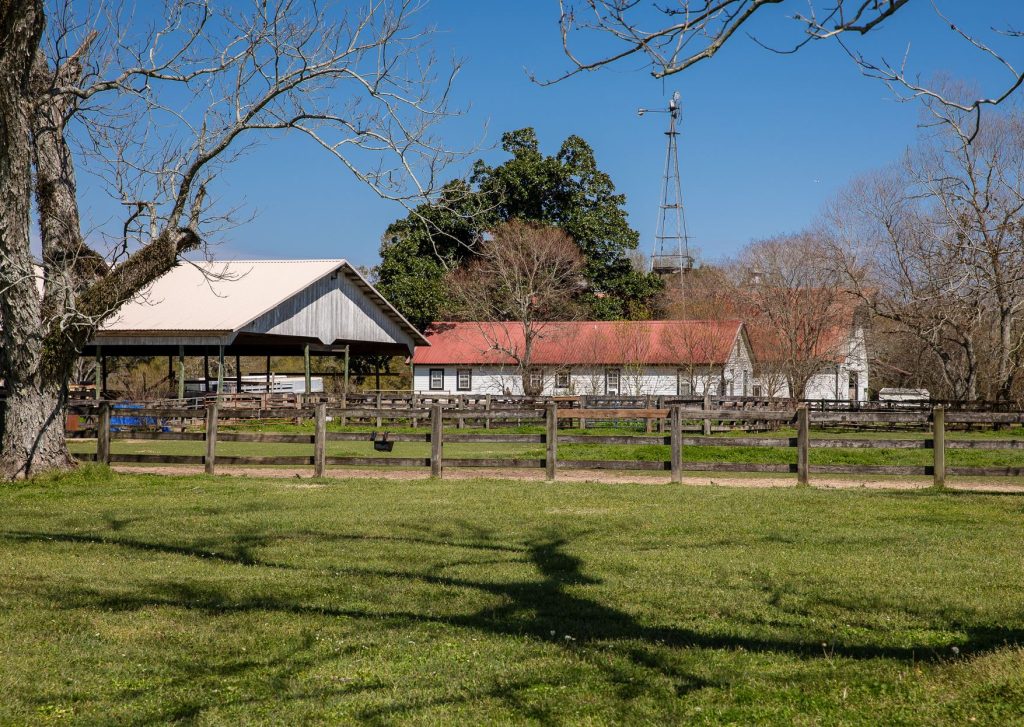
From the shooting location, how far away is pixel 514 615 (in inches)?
280

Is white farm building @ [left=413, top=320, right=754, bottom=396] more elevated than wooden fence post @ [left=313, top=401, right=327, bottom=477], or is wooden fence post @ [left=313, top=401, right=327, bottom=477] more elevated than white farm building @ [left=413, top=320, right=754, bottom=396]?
white farm building @ [left=413, top=320, right=754, bottom=396]

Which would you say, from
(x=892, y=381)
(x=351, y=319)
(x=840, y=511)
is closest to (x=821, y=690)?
(x=840, y=511)

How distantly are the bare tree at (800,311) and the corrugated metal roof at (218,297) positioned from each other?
21743mm

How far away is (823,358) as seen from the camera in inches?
1935

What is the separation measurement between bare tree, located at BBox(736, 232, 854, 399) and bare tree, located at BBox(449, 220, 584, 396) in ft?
37.5

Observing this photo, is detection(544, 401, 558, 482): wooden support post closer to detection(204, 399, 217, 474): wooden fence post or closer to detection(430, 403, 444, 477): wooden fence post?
detection(430, 403, 444, 477): wooden fence post

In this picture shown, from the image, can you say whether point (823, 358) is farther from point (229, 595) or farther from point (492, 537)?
point (229, 595)

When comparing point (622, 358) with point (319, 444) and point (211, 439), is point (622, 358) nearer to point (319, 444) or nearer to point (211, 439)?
point (319, 444)

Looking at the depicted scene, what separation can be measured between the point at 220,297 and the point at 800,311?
27.6 m

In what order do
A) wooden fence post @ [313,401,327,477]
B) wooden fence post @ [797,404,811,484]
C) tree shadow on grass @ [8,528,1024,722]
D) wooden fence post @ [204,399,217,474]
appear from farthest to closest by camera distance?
wooden fence post @ [204,399,217,474] < wooden fence post @ [313,401,327,477] < wooden fence post @ [797,404,811,484] < tree shadow on grass @ [8,528,1024,722]

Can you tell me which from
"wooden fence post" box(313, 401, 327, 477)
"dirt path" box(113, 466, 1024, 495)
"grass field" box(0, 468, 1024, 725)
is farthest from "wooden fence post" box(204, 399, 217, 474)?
"grass field" box(0, 468, 1024, 725)

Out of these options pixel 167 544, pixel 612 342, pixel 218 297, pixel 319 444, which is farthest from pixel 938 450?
pixel 612 342

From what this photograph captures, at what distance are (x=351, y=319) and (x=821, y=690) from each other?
1581 inches

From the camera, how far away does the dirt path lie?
16297mm
